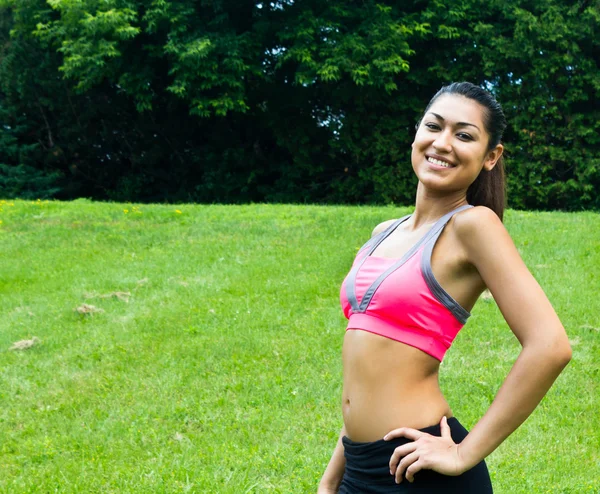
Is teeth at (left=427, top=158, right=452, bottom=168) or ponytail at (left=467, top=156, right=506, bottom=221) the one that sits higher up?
teeth at (left=427, top=158, right=452, bottom=168)

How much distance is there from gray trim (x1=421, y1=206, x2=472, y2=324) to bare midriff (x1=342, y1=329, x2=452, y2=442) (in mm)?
123

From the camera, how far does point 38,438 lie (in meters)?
4.80

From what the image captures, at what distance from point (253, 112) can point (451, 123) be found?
17.6 metres

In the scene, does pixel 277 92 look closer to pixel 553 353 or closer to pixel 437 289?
pixel 437 289

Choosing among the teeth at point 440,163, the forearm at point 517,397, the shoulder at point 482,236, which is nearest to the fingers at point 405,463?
the forearm at point 517,397

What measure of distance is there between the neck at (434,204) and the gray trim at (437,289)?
0.15m

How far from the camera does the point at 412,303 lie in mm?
1669

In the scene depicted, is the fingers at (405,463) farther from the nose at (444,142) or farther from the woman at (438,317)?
the nose at (444,142)

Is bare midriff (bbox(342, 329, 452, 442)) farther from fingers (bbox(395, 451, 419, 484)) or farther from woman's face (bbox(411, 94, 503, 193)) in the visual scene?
woman's face (bbox(411, 94, 503, 193))

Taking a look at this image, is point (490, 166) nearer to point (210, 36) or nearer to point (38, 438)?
point (38, 438)

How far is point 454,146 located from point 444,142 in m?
0.03

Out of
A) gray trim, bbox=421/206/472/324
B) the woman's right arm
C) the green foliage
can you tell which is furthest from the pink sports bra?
the green foliage

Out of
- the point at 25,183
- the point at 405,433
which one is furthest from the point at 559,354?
the point at 25,183

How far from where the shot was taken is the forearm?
1503mm
